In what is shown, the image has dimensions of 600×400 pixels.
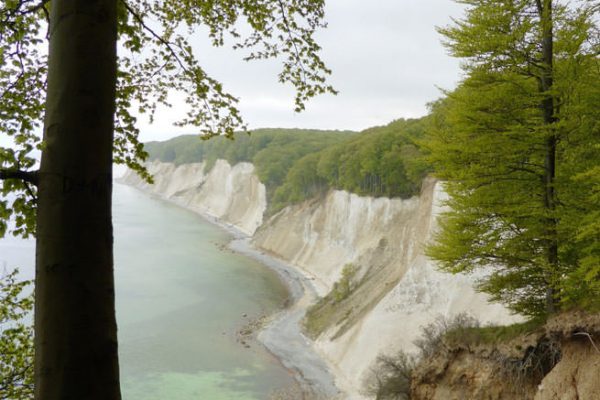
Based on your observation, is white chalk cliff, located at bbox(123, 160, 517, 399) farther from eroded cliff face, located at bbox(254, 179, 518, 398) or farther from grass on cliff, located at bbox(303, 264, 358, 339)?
grass on cliff, located at bbox(303, 264, 358, 339)

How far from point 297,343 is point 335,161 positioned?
95.0 feet

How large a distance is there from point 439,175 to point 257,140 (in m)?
90.3

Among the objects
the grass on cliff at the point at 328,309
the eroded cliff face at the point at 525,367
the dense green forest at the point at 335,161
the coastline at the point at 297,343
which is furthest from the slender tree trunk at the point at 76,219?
the grass on cliff at the point at 328,309

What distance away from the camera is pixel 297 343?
3291 centimetres

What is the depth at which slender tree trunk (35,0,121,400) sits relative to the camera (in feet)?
6.76

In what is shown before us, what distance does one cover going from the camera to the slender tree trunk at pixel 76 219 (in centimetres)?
206

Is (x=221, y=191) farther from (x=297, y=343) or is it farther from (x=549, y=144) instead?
(x=549, y=144)

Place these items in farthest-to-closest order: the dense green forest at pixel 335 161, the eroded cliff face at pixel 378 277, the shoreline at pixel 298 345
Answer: the dense green forest at pixel 335 161, the eroded cliff face at pixel 378 277, the shoreline at pixel 298 345

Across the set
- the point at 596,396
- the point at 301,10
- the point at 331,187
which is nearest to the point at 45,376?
the point at 301,10

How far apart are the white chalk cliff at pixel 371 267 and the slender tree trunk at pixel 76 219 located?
37.0 ft

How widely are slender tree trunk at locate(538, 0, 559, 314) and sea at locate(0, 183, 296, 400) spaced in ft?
40.7

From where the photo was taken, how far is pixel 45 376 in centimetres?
206

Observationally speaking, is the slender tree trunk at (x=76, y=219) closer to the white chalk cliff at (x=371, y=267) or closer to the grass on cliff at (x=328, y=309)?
the white chalk cliff at (x=371, y=267)

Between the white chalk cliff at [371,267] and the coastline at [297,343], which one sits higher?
the white chalk cliff at [371,267]
